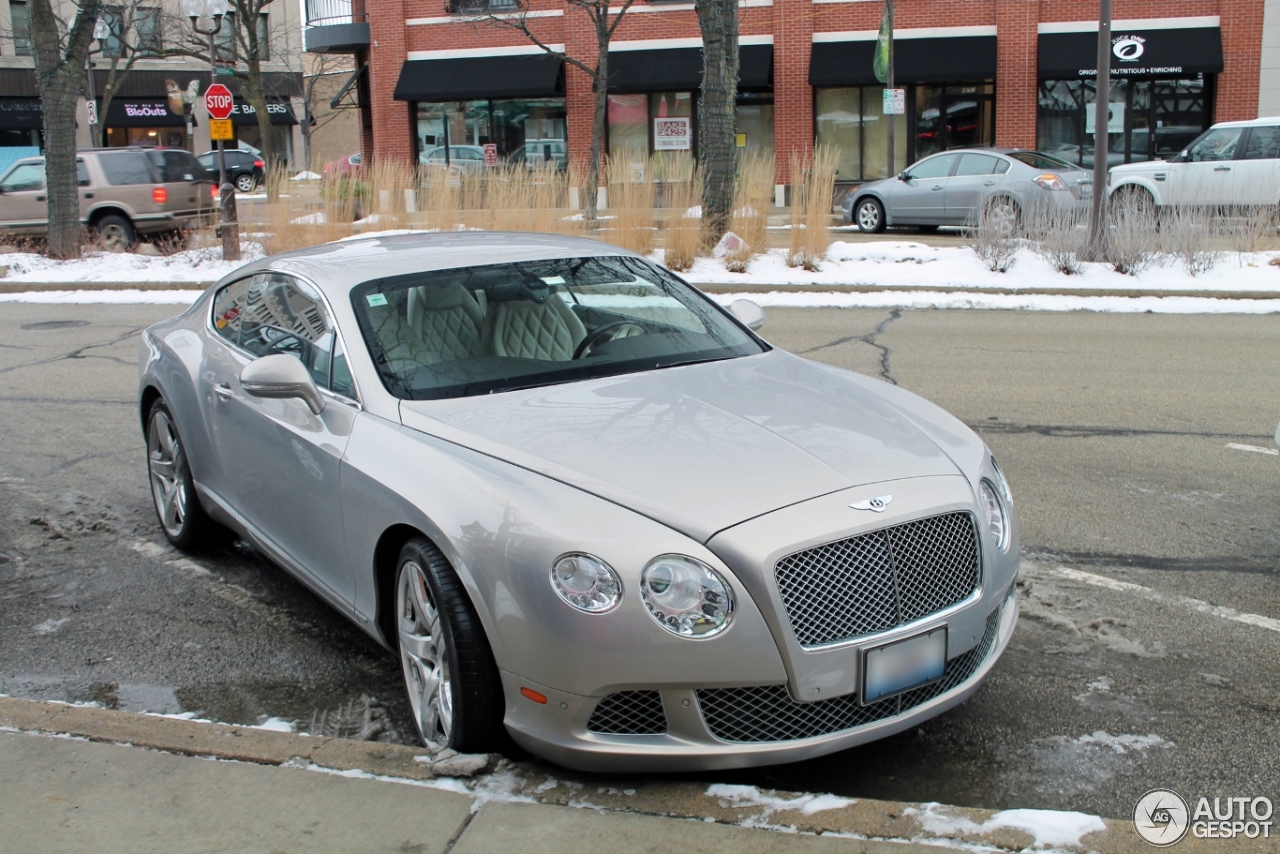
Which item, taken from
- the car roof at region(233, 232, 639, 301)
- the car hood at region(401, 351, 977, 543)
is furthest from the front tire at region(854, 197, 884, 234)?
the car hood at region(401, 351, 977, 543)

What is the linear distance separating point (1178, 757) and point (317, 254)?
12.2ft

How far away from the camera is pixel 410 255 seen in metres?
4.80

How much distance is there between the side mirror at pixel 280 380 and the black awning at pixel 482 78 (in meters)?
29.0

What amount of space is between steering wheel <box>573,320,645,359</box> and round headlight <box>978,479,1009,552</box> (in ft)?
5.07

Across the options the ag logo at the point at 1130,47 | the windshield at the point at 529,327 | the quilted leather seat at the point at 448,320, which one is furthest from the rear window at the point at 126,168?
the ag logo at the point at 1130,47

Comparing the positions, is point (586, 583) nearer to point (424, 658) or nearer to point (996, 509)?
point (424, 658)

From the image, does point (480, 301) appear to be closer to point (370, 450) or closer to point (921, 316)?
Result: point (370, 450)

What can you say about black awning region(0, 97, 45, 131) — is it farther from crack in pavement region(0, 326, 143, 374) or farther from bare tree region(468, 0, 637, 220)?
crack in pavement region(0, 326, 143, 374)

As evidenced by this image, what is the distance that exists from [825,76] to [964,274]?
17.2 metres

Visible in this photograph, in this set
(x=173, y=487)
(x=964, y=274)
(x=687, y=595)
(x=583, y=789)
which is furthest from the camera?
(x=964, y=274)

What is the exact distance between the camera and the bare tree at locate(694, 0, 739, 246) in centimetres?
1602

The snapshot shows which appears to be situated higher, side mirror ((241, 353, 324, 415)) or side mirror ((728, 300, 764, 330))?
side mirror ((728, 300, 764, 330))

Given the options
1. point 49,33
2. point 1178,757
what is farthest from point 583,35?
point 1178,757

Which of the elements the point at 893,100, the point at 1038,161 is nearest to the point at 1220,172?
the point at 1038,161
